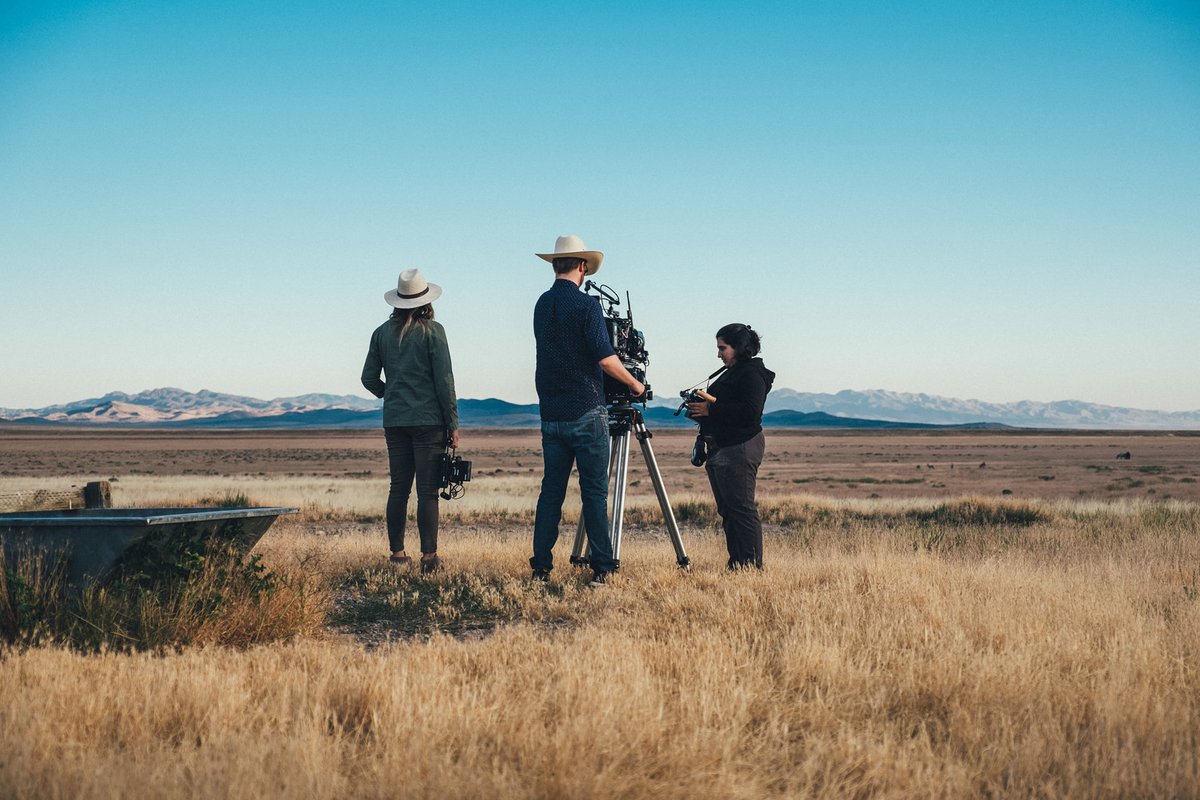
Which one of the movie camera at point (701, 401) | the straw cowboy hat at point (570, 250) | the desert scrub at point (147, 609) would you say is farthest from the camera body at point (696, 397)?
the desert scrub at point (147, 609)

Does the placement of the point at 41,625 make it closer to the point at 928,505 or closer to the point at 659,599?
the point at 659,599

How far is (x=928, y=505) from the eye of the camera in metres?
18.0

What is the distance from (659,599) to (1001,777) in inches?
122

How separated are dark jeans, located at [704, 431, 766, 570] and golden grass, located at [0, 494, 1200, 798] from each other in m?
0.66

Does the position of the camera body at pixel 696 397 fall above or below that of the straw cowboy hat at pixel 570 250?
below

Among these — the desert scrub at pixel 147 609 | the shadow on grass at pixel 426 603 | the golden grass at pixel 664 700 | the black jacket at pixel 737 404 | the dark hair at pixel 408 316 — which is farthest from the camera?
the dark hair at pixel 408 316

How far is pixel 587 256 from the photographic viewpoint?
261 inches

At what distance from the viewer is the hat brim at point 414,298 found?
24.6ft

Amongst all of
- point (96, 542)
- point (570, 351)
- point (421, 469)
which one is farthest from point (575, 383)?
point (96, 542)

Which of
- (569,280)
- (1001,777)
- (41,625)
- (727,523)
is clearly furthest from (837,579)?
(41,625)

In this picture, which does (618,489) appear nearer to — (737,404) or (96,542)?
(737,404)

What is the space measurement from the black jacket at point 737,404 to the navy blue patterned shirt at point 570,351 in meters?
1.05

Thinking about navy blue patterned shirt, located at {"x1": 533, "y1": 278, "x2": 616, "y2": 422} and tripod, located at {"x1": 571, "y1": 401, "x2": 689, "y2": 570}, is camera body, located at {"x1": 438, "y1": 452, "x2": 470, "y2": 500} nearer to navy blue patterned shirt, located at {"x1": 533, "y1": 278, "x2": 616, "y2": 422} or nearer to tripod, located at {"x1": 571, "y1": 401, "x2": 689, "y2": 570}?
tripod, located at {"x1": 571, "y1": 401, "x2": 689, "y2": 570}

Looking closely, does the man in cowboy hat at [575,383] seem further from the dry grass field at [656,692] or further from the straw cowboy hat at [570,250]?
the dry grass field at [656,692]
